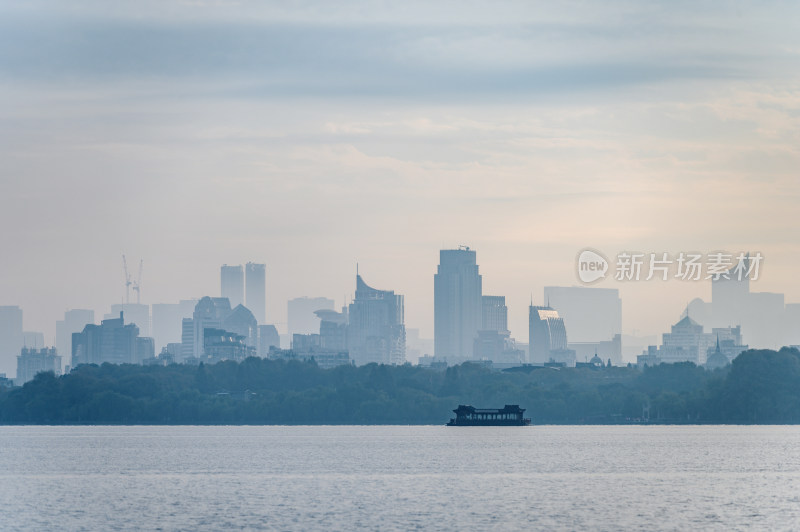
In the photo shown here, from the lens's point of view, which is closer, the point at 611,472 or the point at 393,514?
the point at 393,514

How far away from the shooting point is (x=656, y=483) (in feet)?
437

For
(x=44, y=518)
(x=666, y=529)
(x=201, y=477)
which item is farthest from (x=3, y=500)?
(x=666, y=529)

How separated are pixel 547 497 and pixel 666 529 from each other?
71.4ft

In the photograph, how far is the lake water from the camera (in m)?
104

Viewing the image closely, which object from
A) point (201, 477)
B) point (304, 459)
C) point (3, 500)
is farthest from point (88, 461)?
point (3, 500)

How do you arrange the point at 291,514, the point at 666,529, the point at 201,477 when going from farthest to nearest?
the point at 201,477
the point at 291,514
the point at 666,529

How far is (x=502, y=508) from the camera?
111m

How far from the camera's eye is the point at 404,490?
125938mm

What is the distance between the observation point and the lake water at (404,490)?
104 meters

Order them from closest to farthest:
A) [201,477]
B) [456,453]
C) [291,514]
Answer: [291,514]
[201,477]
[456,453]

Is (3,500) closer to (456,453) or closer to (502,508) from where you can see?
(502,508)

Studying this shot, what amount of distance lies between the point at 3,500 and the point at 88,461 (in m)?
52.6

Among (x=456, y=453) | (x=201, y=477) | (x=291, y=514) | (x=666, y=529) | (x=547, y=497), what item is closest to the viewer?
(x=666, y=529)

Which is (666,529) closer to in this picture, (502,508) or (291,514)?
(502,508)
